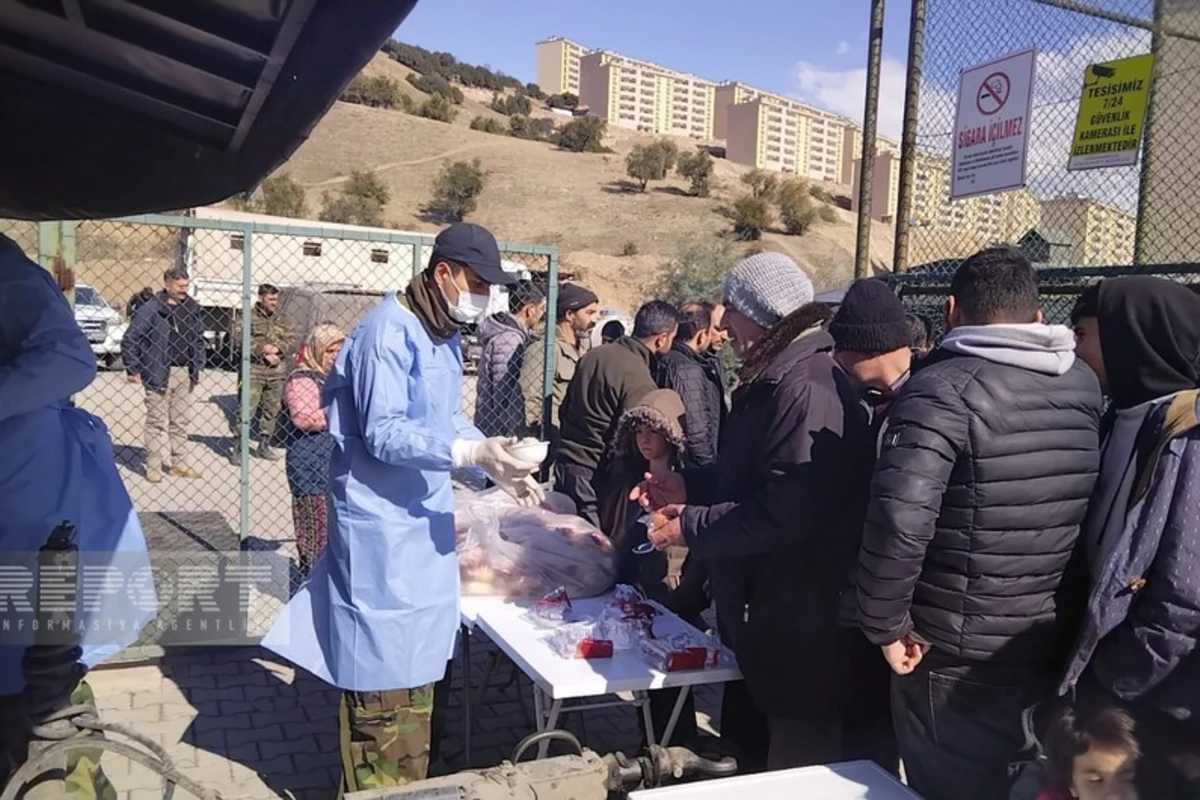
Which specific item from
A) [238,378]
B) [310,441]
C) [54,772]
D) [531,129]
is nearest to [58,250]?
[310,441]

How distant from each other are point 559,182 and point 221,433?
38.9 metres

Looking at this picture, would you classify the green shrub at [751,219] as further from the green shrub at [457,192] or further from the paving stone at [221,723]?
the paving stone at [221,723]

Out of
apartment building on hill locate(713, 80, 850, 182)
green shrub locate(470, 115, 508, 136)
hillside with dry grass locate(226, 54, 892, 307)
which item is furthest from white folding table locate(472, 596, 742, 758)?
apartment building on hill locate(713, 80, 850, 182)

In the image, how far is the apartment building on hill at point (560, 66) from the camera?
9306cm

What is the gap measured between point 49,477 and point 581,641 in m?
1.57

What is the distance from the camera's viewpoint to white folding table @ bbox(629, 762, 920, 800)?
2.18 meters

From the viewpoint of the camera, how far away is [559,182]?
160 feet

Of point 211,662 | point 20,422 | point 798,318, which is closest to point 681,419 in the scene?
point 798,318

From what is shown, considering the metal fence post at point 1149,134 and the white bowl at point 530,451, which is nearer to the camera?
the white bowl at point 530,451

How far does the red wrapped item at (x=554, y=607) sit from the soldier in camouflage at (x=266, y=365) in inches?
251

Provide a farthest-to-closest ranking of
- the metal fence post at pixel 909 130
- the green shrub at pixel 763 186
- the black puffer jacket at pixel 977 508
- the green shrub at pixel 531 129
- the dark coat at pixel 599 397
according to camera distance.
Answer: the green shrub at pixel 531 129 → the green shrub at pixel 763 186 → the metal fence post at pixel 909 130 → the dark coat at pixel 599 397 → the black puffer jacket at pixel 977 508

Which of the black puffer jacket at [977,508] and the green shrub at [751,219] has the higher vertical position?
the green shrub at [751,219]

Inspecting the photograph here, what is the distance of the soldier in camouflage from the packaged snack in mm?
6740

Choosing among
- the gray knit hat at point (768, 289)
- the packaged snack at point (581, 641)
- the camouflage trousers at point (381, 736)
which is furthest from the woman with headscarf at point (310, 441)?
the gray knit hat at point (768, 289)
